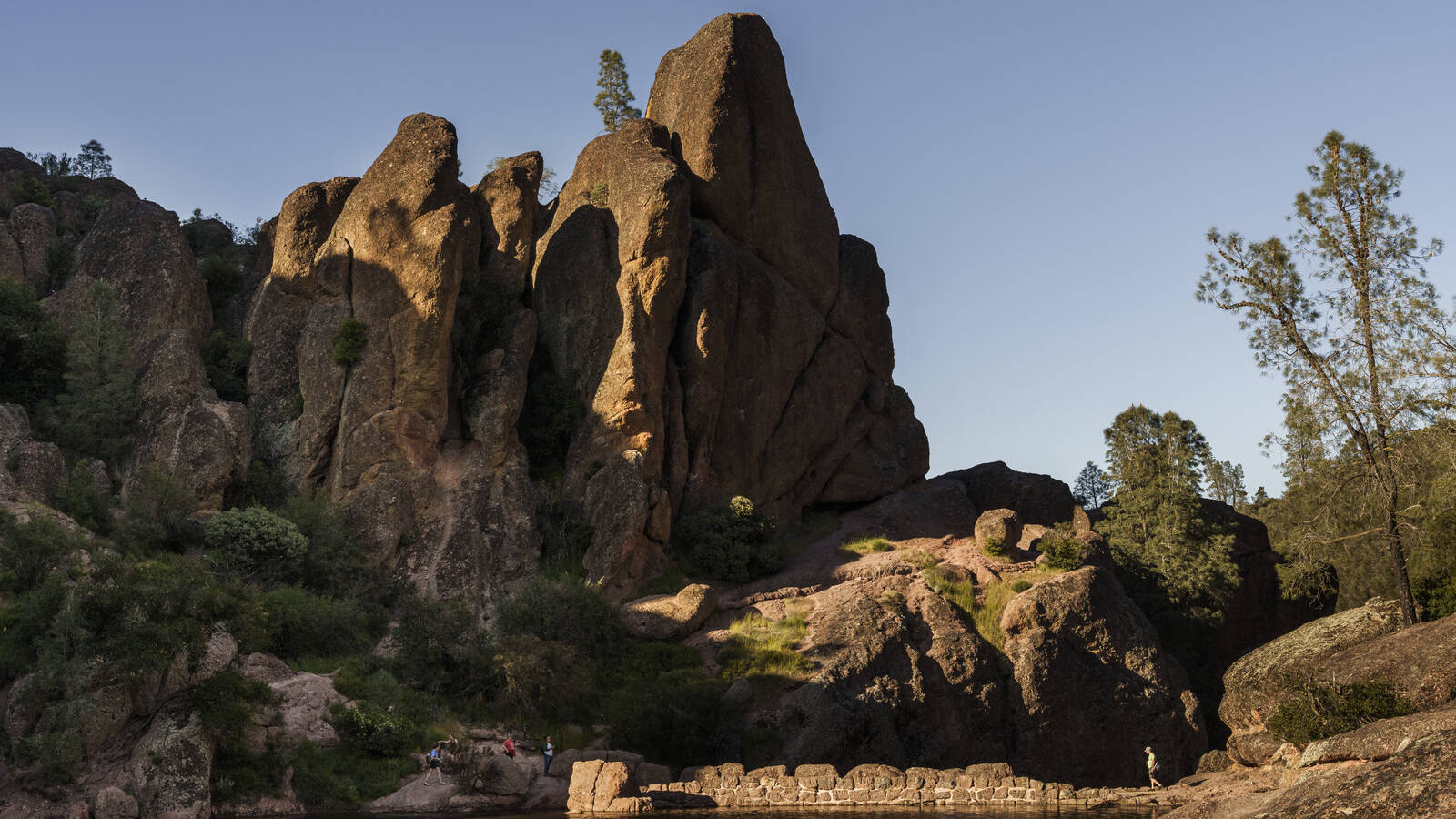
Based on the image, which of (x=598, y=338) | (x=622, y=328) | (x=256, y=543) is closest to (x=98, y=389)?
(x=256, y=543)

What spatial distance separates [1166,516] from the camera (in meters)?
55.8

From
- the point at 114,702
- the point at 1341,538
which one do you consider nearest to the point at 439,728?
the point at 114,702

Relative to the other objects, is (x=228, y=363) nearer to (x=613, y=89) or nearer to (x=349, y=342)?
(x=349, y=342)

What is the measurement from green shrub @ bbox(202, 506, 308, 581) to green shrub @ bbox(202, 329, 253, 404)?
10354 mm

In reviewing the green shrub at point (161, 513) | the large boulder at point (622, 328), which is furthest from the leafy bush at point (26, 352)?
the large boulder at point (622, 328)

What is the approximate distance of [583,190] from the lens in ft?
201

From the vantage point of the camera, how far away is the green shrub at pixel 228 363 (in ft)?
169

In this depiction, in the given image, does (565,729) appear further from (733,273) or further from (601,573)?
(733,273)

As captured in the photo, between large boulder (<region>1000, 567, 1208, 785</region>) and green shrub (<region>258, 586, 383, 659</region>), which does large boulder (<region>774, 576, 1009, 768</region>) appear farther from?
green shrub (<region>258, 586, 383, 659</region>)

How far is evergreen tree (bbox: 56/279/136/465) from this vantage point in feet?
148

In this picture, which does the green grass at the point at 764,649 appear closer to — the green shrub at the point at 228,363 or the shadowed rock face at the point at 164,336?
the shadowed rock face at the point at 164,336

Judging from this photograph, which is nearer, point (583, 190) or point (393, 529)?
point (393, 529)

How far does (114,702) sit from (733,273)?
35821mm

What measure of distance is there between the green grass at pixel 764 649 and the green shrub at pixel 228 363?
83.6ft
